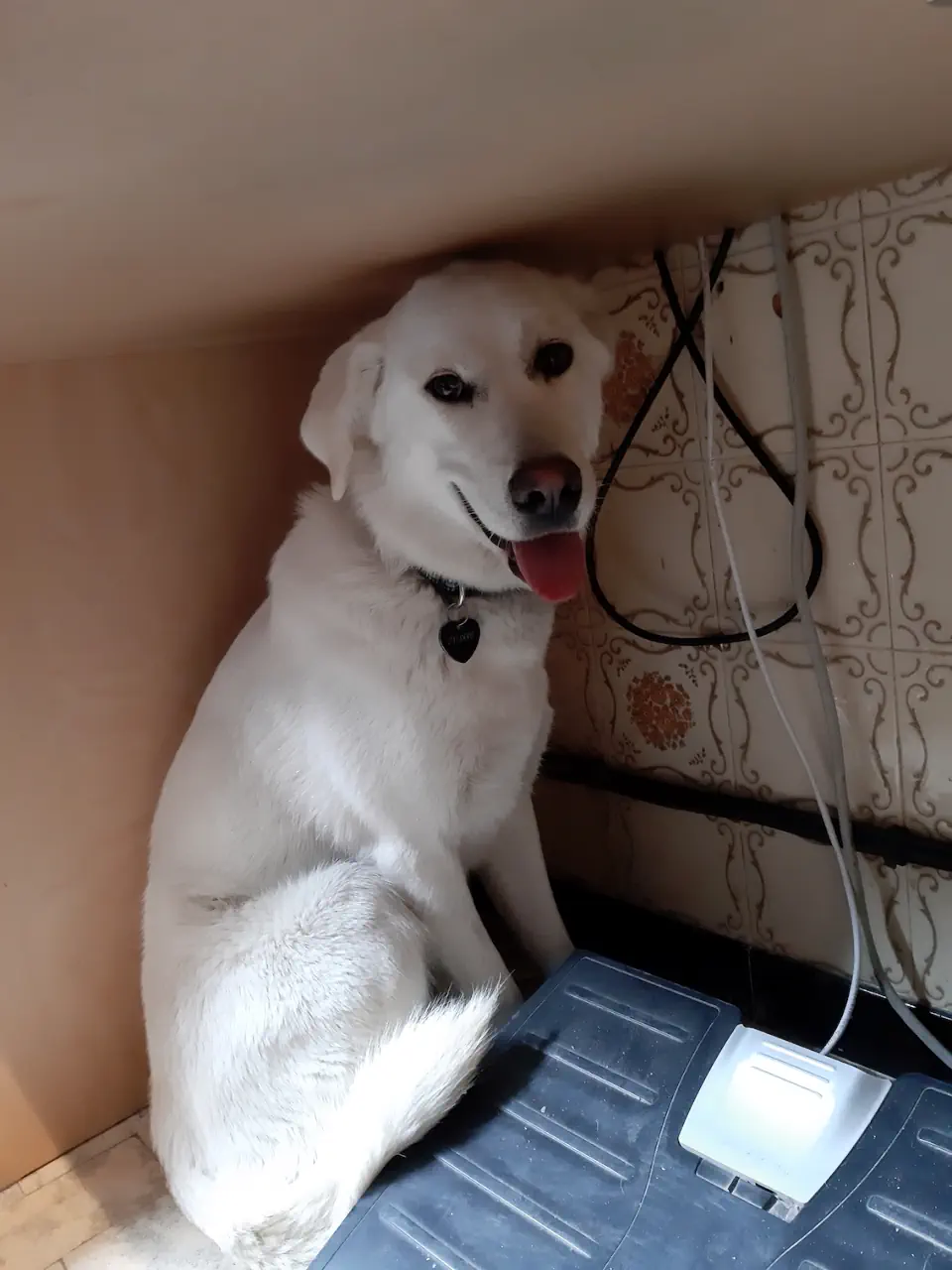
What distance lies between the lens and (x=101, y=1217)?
1.10m

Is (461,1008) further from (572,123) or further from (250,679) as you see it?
(572,123)

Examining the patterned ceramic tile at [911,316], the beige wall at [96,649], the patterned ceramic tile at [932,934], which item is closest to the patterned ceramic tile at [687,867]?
the patterned ceramic tile at [932,934]

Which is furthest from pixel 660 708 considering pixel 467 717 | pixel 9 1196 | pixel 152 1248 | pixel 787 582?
pixel 9 1196

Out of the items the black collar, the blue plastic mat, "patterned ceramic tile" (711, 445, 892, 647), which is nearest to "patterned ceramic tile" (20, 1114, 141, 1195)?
the blue plastic mat

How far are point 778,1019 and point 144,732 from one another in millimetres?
952

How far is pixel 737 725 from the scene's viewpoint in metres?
1.22

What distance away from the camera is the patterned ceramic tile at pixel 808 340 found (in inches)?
38.9

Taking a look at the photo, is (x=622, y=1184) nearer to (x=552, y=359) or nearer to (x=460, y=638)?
(x=460, y=638)

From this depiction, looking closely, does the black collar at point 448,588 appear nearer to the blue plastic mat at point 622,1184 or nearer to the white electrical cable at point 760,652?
the white electrical cable at point 760,652

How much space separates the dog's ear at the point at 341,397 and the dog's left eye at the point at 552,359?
0.18m

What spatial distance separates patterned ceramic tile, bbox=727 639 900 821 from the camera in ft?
3.51

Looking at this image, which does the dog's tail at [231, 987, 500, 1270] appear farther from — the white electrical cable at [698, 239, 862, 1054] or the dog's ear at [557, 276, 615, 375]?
the dog's ear at [557, 276, 615, 375]

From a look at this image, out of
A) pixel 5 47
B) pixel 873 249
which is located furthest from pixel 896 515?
pixel 5 47

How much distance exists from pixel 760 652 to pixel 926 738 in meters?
0.22
